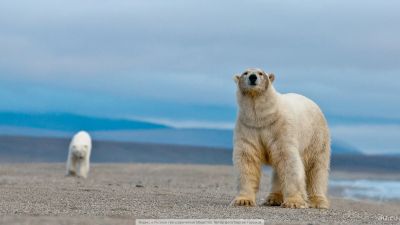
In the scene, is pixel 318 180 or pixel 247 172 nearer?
pixel 247 172

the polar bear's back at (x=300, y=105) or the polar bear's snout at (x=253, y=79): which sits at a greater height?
the polar bear's snout at (x=253, y=79)

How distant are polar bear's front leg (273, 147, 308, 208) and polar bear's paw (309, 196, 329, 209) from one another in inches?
32.2

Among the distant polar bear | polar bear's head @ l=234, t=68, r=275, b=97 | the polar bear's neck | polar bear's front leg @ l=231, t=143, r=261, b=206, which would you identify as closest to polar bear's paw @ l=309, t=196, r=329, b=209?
polar bear's front leg @ l=231, t=143, r=261, b=206

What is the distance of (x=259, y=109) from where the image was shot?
1398 cm

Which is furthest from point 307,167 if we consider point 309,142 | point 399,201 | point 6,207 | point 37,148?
point 37,148

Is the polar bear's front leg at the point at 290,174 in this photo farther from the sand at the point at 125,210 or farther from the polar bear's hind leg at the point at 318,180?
the polar bear's hind leg at the point at 318,180

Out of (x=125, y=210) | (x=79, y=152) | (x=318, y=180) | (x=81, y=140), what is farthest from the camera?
(x=81, y=140)

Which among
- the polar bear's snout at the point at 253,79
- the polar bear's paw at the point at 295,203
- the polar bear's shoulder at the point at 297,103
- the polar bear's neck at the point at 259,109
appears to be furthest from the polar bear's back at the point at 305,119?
the polar bear's paw at the point at 295,203

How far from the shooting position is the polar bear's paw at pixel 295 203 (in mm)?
13695

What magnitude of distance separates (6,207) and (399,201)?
48.1 feet

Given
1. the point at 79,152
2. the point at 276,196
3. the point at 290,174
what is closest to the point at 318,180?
the point at 276,196

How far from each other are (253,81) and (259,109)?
39 centimetres

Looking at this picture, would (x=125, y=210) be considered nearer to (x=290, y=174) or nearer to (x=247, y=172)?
(x=247, y=172)

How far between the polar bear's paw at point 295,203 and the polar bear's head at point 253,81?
4.86 feet
